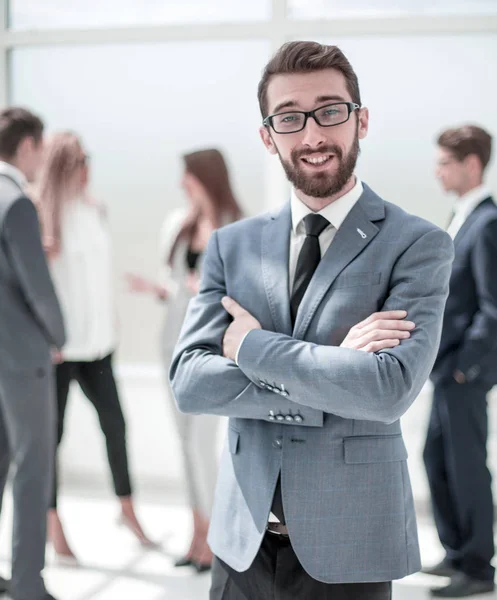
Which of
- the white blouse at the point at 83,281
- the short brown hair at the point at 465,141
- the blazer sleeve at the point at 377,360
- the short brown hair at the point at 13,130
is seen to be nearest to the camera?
the blazer sleeve at the point at 377,360

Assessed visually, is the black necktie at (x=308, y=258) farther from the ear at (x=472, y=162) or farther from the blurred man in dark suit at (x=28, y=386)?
the ear at (x=472, y=162)

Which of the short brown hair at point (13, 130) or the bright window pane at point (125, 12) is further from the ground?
the bright window pane at point (125, 12)

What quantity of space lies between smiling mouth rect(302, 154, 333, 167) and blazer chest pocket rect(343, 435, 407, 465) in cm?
53

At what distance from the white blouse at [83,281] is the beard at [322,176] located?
183 cm

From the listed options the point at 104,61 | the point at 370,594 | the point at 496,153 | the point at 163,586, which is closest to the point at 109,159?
the point at 104,61

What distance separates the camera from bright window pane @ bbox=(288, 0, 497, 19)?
350 centimetres

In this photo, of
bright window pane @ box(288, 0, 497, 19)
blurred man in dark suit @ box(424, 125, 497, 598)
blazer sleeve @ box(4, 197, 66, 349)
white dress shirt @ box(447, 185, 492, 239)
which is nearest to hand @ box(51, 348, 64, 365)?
blazer sleeve @ box(4, 197, 66, 349)

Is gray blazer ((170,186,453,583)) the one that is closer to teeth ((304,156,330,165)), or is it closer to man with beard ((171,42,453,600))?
man with beard ((171,42,453,600))

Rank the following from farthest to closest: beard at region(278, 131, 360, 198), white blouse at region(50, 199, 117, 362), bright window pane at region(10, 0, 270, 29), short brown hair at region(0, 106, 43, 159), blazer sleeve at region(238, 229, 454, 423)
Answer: bright window pane at region(10, 0, 270, 29) < white blouse at region(50, 199, 117, 362) < short brown hair at region(0, 106, 43, 159) < beard at region(278, 131, 360, 198) < blazer sleeve at region(238, 229, 454, 423)

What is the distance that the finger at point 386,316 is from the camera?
146 cm

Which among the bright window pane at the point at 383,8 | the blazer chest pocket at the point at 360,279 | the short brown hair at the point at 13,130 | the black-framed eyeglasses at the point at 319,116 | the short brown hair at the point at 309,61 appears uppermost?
the bright window pane at the point at 383,8

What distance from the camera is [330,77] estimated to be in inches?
60.0

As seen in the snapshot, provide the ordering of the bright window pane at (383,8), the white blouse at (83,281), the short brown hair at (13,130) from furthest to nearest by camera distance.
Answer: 1. the bright window pane at (383,8)
2. the white blouse at (83,281)
3. the short brown hair at (13,130)

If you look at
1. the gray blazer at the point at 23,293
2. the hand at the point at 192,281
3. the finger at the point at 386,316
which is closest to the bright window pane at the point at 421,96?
the hand at the point at 192,281
